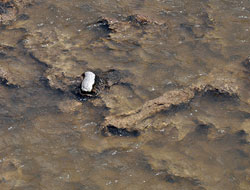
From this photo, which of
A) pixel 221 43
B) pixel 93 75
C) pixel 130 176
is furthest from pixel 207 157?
pixel 221 43

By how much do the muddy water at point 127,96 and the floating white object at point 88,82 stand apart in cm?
19

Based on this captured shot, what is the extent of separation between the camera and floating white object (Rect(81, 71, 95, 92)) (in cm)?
524

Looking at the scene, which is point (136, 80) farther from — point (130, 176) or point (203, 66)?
point (130, 176)

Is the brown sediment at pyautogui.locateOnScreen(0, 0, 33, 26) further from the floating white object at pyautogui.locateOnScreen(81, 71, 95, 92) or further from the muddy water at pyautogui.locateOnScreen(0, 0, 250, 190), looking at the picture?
the floating white object at pyautogui.locateOnScreen(81, 71, 95, 92)

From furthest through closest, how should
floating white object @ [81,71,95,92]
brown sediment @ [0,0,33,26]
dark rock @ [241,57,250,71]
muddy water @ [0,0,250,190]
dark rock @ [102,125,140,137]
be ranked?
brown sediment @ [0,0,33,26]
dark rock @ [241,57,250,71]
floating white object @ [81,71,95,92]
dark rock @ [102,125,140,137]
muddy water @ [0,0,250,190]

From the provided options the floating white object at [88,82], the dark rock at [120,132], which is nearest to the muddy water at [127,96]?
the dark rock at [120,132]

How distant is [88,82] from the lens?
5273 mm

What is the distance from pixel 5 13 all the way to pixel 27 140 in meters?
3.29

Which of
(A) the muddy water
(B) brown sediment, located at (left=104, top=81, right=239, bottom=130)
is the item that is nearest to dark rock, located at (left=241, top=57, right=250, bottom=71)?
(A) the muddy water

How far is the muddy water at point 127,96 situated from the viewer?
4375 mm

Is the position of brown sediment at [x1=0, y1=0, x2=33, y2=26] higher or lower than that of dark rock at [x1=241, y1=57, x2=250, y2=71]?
lower

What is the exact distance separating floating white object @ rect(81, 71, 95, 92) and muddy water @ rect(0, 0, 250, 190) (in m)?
0.19

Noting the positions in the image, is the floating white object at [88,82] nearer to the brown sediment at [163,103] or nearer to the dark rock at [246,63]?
the brown sediment at [163,103]

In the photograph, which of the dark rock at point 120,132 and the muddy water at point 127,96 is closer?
the muddy water at point 127,96
